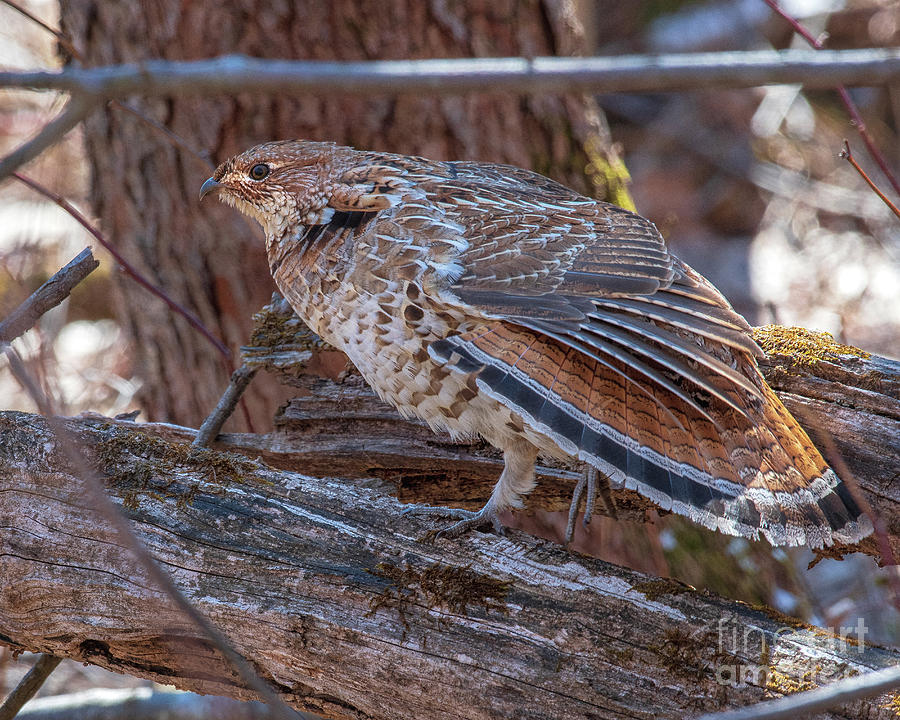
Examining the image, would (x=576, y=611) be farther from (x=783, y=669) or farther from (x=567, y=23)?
(x=567, y=23)

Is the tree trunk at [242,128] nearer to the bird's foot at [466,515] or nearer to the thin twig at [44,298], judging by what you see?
the thin twig at [44,298]

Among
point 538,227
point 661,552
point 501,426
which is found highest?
point 538,227

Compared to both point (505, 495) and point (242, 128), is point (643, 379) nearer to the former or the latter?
point (505, 495)

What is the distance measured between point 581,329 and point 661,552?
2627 mm

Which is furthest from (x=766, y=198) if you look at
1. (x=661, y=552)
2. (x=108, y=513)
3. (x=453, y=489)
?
(x=108, y=513)

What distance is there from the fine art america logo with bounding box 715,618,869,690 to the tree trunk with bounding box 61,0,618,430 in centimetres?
287

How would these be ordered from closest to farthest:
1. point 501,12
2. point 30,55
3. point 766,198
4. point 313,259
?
point 313,259 → point 501,12 → point 30,55 → point 766,198

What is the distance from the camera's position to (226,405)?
3.43 meters

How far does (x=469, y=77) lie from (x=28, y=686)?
2.84 meters

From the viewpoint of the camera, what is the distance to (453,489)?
3580mm

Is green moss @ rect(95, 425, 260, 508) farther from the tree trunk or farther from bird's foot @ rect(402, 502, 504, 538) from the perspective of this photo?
the tree trunk

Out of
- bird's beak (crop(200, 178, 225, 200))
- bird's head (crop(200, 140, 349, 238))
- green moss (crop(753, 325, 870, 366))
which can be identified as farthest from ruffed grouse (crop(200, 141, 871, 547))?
bird's beak (crop(200, 178, 225, 200))

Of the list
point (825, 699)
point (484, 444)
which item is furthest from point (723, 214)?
point (825, 699)

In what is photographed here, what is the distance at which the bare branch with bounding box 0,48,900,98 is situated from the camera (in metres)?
1.29
